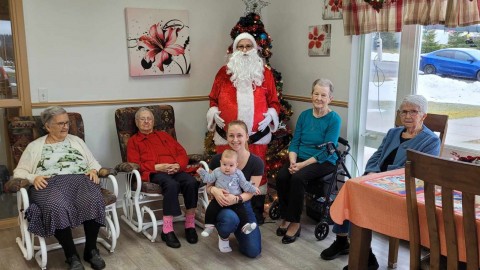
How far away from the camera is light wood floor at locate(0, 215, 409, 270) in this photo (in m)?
2.82

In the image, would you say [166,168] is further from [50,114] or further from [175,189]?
[50,114]

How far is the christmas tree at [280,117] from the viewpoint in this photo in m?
3.90

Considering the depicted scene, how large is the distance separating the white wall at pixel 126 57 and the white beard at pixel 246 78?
60 cm

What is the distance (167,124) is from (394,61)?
1967mm

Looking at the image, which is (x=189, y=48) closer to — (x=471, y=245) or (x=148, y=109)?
(x=148, y=109)

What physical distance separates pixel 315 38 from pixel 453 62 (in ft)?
4.22

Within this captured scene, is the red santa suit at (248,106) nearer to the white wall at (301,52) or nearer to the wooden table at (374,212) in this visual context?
the white wall at (301,52)

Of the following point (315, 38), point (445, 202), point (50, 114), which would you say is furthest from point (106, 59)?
point (445, 202)

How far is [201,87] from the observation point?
4.28 meters

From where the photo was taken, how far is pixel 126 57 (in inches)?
151

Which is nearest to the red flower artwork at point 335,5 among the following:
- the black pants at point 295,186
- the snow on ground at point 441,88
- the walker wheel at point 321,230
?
the snow on ground at point 441,88

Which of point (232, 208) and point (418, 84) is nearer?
point (232, 208)

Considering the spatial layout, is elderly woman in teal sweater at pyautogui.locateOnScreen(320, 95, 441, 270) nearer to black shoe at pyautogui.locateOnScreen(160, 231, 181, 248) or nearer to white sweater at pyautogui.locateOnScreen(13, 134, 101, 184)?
black shoe at pyautogui.locateOnScreen(160, 231, 181, 248)


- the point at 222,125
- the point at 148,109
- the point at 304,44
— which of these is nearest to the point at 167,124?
the point at 148,109
